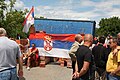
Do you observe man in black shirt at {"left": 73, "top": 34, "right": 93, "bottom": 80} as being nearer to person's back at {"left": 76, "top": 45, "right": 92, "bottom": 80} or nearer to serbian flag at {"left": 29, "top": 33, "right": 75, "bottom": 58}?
person's back at {"left": 76, "top": 45, "right": 92, "bottom": 80}

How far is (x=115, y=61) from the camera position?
5.51 meters

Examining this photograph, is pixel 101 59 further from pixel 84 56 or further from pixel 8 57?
pixel 8 57

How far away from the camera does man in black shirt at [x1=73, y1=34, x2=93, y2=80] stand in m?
5.07

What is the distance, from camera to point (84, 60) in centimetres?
509

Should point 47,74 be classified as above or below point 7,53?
below

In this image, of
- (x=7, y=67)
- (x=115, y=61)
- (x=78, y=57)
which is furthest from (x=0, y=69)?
(x=115, y=61)

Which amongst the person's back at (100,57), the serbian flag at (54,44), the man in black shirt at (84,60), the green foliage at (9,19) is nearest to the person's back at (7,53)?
the man in black shirt at (84,60)

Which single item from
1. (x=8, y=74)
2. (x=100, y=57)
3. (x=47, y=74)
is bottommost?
(x=47, y=74)

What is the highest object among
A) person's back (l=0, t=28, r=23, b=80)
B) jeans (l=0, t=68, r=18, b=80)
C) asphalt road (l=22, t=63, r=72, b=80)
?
person's back (l=0, t=28, r=23, b=80)

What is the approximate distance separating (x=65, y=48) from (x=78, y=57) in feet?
27.1

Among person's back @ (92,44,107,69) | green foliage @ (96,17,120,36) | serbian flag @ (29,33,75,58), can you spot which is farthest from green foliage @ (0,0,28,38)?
green foliage @ (96,17,120,36)

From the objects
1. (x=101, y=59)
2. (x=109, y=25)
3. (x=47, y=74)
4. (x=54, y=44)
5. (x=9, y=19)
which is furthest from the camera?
(x=109, y=25)

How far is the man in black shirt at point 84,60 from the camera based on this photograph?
5.07 meters

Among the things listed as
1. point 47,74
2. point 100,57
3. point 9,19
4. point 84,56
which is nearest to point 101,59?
point 100,57
